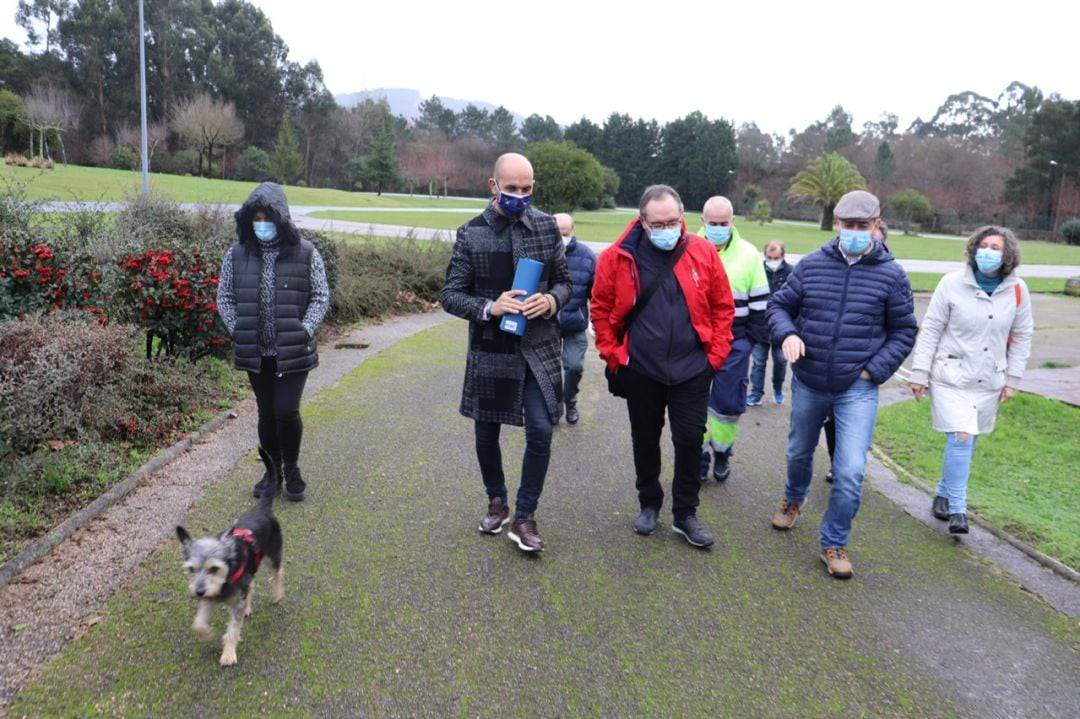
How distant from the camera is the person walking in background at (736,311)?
5.14m

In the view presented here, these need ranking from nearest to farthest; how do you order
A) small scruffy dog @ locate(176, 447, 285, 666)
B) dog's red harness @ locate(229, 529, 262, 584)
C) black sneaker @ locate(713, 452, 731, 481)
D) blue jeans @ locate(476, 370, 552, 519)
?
small scruffy dog @ locate(176, 447, 285, 666), dog's red harness @ locate(229, 529, 262, 584), blue jeans @ locate(476, 370, 552, 519), black sneaker @ locate(713, 452, 731, 481)

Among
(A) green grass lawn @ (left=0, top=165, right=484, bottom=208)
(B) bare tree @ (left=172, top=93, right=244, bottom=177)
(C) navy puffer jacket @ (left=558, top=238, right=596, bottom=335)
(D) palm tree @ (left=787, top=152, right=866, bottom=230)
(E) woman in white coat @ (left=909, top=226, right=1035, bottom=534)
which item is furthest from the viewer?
(D) palm tree @ (left=787, top=152, right=866, bottom=230)

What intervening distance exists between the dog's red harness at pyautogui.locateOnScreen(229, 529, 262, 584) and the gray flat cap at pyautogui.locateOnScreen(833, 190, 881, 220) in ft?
11.1

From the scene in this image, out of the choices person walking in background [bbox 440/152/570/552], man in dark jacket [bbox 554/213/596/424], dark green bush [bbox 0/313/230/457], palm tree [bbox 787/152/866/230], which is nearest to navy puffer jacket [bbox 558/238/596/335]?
man in dark jacket [bbox 554/213/596/424]

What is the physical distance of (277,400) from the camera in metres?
4.47

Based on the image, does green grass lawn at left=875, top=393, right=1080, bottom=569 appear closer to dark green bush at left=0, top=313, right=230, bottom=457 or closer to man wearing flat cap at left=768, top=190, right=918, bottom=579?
man wearing flat cap at left=768, top=190, right=918, bottom=579

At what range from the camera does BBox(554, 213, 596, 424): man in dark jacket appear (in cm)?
647

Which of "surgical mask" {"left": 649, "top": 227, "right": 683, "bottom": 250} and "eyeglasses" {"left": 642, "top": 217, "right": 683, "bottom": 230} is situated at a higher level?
"eyeglasses" {"left": 642, "top": 217, "right": 683, "bottom": 230}

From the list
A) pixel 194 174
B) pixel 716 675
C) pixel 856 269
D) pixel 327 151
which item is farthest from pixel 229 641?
pixel 327 151

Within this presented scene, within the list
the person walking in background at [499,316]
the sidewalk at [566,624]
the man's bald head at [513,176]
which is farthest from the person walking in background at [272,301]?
the man's bald head at [513,176]

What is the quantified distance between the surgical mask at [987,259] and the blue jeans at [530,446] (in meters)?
2.95

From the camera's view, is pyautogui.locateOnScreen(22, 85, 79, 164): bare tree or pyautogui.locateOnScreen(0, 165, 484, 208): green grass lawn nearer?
pyautogui.locateOnScreen(0, 165, 484, 208): green grass lawn

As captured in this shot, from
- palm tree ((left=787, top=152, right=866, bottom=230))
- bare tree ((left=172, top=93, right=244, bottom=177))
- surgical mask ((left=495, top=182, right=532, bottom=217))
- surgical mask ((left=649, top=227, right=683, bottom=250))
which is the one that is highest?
bare tree ((left=172, top=93, right=244, bottom=177))

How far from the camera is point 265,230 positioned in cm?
430
